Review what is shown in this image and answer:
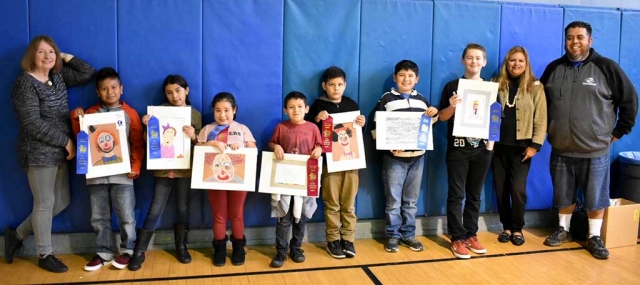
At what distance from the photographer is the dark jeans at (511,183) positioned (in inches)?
146

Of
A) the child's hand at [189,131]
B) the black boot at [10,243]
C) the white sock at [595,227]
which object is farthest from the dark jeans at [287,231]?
the white sock at [595,227]

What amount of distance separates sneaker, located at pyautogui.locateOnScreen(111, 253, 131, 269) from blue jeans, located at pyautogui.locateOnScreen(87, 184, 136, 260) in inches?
1.2

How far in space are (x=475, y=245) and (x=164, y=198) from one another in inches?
92.5

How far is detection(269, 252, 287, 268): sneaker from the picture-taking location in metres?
3.21

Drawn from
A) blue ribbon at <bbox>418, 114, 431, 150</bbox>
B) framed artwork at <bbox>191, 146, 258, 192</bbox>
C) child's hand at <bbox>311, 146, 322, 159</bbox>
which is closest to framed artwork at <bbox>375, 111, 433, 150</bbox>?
blue ribbon at <bbox>418, 114, 431, 150</bbox>

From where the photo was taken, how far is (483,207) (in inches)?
161

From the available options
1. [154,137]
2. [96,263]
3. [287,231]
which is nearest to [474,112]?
[287,231]

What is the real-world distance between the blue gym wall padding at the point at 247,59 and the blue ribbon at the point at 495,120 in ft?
5.24

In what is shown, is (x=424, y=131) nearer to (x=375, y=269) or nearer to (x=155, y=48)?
(x=375, y=269)

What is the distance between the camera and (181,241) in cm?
333

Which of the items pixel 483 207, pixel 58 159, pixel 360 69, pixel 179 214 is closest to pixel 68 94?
pixel 58 159

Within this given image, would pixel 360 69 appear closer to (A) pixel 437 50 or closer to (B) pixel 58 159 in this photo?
(A) pixel 437 50

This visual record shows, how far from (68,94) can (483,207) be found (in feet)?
11.3

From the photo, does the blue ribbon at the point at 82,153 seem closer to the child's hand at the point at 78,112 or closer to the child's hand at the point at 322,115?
the child's hand at the point at 78,112
